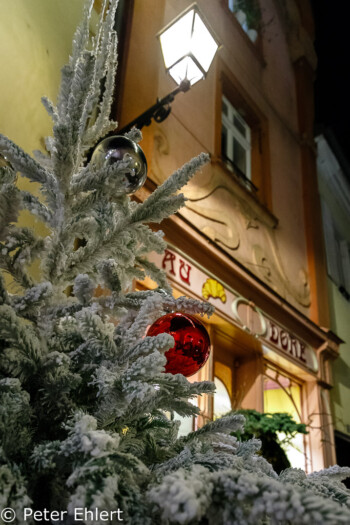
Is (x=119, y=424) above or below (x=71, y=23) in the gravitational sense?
below

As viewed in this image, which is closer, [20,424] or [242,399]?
[20,424]

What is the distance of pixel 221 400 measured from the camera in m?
4.29

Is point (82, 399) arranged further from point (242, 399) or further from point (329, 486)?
point (242, 399)

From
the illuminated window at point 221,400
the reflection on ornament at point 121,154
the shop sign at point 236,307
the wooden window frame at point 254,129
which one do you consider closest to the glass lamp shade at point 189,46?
the reflection on ornament at point 121,154

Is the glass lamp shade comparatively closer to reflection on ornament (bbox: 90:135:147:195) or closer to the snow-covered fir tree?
reflection on ornament (bbox: 90:135:147:195)

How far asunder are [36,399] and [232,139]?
17.7 feet

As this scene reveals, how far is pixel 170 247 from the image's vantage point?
12.4 feet

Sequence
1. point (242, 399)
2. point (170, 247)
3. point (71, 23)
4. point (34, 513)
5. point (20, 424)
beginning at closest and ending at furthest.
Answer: point (34, 513) → point (20, 424) → point (71, 23) → point (170, 247) → point (242, 399)

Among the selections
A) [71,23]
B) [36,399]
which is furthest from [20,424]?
[71,23]

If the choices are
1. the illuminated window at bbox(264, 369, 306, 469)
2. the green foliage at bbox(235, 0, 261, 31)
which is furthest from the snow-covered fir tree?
the green foliage at bbox(235, 0, 261, 31)

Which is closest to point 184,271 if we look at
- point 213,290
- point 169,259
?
point 169,259

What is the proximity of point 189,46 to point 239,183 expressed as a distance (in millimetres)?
2344
